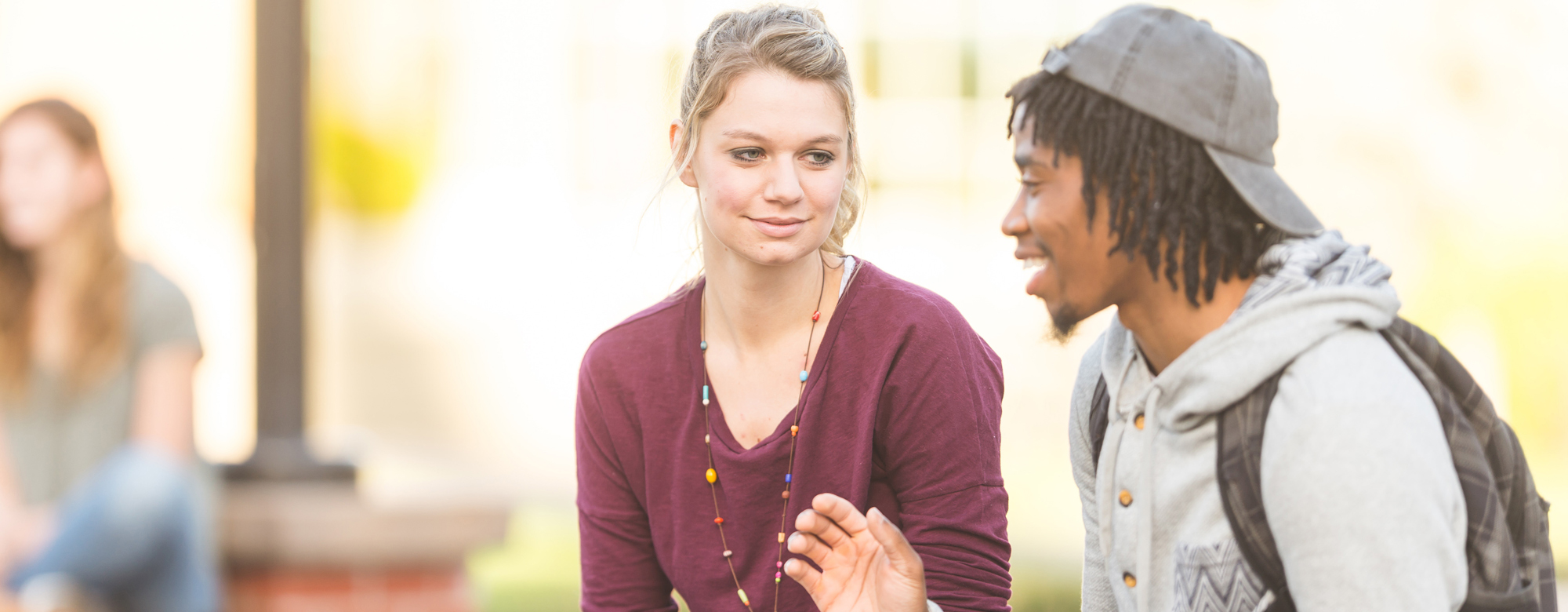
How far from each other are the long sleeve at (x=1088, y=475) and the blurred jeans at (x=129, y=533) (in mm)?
2011

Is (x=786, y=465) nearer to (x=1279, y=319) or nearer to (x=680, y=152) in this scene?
(x=680, y=152)

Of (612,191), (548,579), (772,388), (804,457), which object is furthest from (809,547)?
(612,191)

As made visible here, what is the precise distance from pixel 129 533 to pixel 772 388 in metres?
1.60

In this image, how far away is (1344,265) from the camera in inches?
52.3

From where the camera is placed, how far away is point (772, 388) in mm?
2018

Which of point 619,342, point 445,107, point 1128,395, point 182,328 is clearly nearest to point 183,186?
point 445,107

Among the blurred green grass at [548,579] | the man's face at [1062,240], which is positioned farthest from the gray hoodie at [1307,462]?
the blurred green grass at [548,579]

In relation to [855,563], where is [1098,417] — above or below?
above

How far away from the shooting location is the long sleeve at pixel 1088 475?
64.9 inches

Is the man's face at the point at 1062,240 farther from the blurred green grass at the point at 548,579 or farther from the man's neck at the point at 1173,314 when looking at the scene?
the blurred green grass at the point at 548,579

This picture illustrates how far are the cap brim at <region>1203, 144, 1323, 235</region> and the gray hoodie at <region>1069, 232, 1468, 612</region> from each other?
0.09 feet

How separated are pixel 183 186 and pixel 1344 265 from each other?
31.4 feet

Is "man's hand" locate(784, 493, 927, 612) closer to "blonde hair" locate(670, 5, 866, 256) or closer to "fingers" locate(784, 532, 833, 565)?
"fingers" locate(784, 532, 833, 565)

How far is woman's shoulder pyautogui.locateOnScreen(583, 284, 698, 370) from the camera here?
209cm
